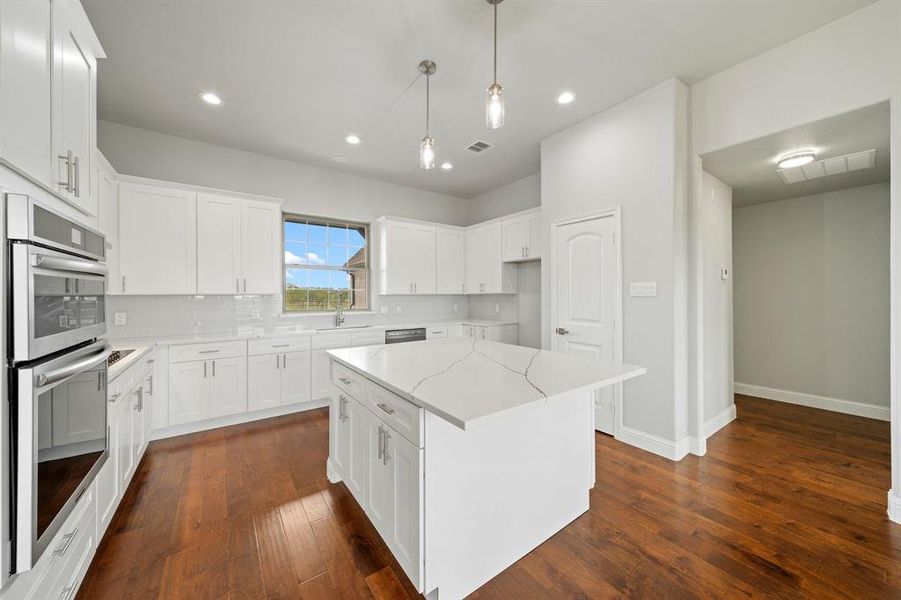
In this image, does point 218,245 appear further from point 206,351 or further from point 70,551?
point 70,551

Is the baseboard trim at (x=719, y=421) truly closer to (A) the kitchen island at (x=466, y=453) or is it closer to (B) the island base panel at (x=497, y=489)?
(A) the kitchen island at (x=466, y=453)

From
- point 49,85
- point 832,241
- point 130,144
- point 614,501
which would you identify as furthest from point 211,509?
point 832,241

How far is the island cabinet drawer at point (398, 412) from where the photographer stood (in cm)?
140

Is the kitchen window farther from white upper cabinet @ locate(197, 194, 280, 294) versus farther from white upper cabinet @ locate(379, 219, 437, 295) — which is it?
white upper cabinet @ locate(197, 194, 280, 294)

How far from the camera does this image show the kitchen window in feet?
14.8

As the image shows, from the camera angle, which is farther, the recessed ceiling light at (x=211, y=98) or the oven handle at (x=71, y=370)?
the recessed ceiling light at (x=211, y=98)

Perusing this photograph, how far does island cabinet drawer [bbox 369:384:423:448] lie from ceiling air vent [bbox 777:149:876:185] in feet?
12.7

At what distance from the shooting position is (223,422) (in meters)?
3.52

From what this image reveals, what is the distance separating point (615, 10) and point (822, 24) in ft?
4.50

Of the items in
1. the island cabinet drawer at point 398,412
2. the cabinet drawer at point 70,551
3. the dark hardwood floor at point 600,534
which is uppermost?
the island cabinet drawer at point 398,412

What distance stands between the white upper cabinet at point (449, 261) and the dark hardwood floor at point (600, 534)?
121 inches

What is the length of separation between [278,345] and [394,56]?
290 cm

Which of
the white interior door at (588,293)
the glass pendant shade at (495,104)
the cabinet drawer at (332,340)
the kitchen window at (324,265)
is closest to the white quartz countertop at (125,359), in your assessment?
the cabinet drawer at (332,340)

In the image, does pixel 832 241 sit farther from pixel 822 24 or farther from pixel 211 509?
pixel 211 509
